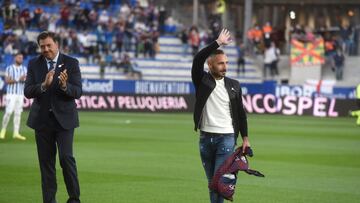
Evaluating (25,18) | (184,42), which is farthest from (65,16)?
(184,42)

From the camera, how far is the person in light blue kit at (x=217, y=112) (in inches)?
474

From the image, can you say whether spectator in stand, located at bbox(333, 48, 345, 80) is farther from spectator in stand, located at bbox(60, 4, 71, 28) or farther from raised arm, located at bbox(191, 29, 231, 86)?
raised arm, located at bbox(191, 29, 231, 86)

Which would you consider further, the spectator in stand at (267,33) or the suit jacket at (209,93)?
the spectator in stand at (267,33)

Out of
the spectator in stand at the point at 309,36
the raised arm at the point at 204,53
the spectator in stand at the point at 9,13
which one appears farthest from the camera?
the spectator in stand at the point at 309,36

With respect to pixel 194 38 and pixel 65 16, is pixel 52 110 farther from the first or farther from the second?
pixel 194 38

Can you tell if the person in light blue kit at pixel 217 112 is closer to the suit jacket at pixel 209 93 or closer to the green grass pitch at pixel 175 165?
the suit jacket at pixel 209 93

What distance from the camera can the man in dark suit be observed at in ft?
40.7

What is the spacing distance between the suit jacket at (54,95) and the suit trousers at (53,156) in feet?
0.27

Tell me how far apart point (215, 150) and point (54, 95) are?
2151mm

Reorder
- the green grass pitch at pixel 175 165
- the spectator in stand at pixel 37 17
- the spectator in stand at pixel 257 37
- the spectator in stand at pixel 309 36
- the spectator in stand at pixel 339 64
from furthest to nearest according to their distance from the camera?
the spectator in stand at pixel 257 37
the spectator in stand at pixel 309 36
the spectator in stand at pixel 339 64
the spectator in stand at pixel 37 17
the green grass pitch at pixel 175 165

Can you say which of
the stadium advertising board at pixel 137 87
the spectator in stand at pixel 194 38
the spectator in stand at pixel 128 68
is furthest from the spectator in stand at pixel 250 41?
the stadium advertising board at pixel 137 87

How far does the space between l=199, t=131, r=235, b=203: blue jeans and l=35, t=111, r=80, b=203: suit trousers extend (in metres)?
1.69

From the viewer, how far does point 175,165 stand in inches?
801

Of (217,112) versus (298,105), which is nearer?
(217,112)
